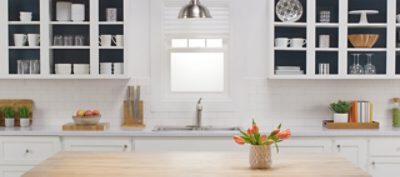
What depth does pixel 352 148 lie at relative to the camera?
17.4 ft

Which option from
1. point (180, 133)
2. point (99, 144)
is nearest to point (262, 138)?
point (180, 133)

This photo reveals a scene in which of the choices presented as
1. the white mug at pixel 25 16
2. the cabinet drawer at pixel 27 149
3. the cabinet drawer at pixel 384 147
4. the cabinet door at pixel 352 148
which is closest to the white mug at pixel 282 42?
the cabinet door at pixel 352 148

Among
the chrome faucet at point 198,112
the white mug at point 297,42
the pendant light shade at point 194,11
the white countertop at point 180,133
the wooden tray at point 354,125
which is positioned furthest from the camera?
the chrome faucet at point 198,112

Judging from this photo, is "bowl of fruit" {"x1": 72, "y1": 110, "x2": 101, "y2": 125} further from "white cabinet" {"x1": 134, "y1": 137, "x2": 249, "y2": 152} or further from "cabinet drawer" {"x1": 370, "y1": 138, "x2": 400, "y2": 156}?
"cabinet drawer" {"x1": 370, "y1": 138, "x2": 400, "y2": 156}

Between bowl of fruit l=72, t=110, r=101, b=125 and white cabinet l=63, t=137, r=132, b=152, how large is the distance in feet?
0.59

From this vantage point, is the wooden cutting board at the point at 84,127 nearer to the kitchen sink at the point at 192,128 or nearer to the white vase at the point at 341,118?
the kitchen sink at the point at 192,128

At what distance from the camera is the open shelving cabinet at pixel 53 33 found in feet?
18.2

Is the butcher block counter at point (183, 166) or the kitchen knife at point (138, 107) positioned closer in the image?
the butcher block counter at point (183, 166)

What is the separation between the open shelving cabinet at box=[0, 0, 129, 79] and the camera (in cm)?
555

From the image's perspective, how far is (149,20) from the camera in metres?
5.83

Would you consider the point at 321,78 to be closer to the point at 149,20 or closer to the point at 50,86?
the point at 149,20

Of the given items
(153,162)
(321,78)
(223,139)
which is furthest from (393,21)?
(153,162)

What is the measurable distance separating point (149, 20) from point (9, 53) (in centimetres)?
145

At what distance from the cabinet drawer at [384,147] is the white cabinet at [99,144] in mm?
2286
